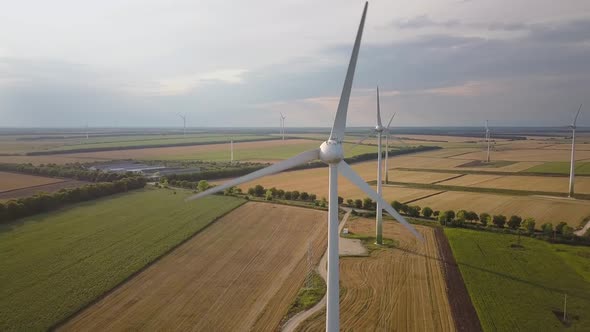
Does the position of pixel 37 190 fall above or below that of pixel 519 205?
above

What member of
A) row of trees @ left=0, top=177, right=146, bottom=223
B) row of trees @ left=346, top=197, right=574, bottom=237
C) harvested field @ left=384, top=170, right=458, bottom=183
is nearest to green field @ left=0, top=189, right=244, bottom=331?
row of trees @ left=0, top=177, right=146, bottom=223

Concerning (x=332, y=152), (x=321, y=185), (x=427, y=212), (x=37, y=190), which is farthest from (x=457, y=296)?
(x=37, y=190)

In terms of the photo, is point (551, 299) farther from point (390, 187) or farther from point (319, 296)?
point (390, 187)

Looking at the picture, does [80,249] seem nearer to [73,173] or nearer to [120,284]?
[120,284]

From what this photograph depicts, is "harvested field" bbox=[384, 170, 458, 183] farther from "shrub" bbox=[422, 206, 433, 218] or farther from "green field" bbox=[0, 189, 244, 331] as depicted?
"green field" bbox=[0, 189, 244, 331]

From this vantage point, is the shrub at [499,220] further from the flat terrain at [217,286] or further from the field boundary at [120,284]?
the field boundary at [120,284]

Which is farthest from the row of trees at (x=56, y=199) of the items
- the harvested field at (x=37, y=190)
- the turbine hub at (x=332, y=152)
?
the turbine hub at (x=332, y=152)
